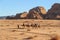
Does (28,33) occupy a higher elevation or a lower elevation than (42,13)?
lower

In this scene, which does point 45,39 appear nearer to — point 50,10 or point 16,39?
point 16,39

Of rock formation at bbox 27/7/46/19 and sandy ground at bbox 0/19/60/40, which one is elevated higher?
rock formation at bbox 27/7/46/19


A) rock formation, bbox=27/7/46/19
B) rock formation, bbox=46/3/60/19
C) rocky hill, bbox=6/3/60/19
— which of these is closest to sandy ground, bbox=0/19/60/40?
rock formation, bbox=27/7/46/19

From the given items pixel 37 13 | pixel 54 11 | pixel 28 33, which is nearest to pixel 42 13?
pixel 54 11

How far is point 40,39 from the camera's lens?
15.0 meters

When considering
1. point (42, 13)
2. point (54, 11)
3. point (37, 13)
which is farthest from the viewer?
point (54, 11)

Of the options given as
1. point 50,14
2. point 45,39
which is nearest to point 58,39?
point 45,39

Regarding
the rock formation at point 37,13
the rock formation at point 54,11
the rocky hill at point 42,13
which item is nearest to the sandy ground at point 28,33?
the rock formation at point 37,13

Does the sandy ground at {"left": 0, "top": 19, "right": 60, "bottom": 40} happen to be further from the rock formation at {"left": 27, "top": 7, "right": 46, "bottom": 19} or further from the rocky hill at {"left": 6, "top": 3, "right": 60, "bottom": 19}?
the rocky hill at {"left": 6, "top": 3, "right": 60, "bottom": 19}

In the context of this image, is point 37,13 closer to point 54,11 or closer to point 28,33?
point 54,11

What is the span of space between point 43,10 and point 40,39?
76588 mm

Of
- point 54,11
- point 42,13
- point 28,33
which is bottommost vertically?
point 28,33

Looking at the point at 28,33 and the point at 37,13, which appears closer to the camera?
the point at 28,33

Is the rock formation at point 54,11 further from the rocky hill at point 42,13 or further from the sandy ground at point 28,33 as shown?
the sandy ground at point 28,33
